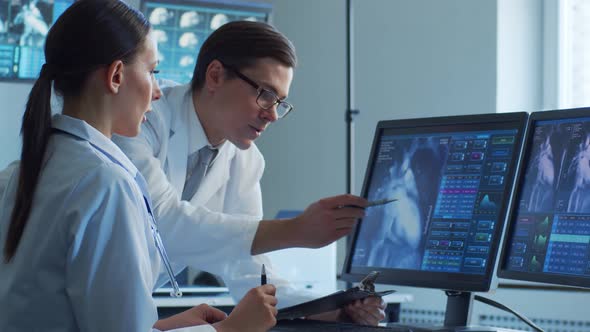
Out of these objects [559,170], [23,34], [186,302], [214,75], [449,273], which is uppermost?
[23,34]

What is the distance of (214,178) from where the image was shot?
7.14 ft

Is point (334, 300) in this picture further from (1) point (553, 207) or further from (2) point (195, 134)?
A: (2) point (195, 134)

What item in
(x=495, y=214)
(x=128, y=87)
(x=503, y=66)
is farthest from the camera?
(x=503, y=66)

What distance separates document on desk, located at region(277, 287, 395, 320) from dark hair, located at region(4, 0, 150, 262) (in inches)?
24.1

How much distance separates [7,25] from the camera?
2949mm

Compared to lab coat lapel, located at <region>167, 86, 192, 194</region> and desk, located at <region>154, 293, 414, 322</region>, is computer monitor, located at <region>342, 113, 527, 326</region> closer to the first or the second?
lab coat lapel, located at <region>167, 86, 192, 194</region>

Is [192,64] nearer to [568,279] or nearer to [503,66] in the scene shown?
[503,66]

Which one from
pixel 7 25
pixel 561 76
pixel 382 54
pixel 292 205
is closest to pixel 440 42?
pixel 382 54

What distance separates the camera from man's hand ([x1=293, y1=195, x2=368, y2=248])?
183cm

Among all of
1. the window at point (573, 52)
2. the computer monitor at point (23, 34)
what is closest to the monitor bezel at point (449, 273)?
the computer monitor at point (23, 34)

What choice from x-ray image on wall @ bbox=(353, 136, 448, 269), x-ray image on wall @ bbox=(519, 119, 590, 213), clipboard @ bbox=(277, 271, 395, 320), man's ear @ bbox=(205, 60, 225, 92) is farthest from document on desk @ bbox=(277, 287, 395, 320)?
man's ear @ bbox=(205, 60, 225, 92)

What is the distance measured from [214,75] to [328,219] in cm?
49

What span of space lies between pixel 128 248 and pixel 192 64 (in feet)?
6.90

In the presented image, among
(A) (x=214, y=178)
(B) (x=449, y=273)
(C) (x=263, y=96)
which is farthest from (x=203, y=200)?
(B) (x=449, y=273)
